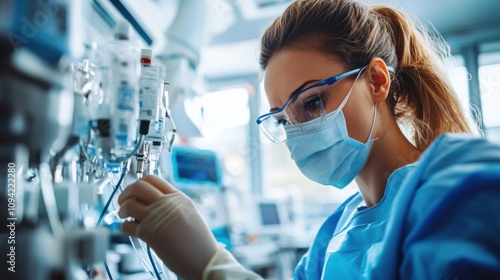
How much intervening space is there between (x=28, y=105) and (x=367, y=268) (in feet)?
2.39

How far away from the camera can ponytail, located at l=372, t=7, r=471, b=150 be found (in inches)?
46.4

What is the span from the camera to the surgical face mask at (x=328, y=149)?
1104 mm

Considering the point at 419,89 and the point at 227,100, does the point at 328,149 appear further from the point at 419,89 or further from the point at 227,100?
the point at 227,100

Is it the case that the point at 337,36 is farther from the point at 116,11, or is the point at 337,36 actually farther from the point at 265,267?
the point at 265,267

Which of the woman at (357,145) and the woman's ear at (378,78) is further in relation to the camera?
the woman's ear at (378,78)

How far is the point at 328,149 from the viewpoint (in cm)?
114

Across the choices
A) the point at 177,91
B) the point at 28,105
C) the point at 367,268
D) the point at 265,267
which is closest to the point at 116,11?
the point at 177,91

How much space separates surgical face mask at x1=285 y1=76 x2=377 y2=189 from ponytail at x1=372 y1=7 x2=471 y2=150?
0.17 meters

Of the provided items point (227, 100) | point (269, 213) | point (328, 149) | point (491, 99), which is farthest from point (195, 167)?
point (491, 99)

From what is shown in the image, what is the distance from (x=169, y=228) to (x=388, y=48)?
838 mm

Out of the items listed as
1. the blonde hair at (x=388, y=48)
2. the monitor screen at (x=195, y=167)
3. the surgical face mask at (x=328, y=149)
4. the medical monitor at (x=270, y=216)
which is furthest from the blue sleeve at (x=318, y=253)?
the medical monitor at (x=270, y=216)

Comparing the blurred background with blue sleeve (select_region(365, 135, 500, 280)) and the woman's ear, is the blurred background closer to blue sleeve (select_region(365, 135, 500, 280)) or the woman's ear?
the woman's ear

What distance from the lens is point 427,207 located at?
28.9 inches

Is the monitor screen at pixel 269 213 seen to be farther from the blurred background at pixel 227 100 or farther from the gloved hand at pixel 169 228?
the gloved hand at pixel 169 228
